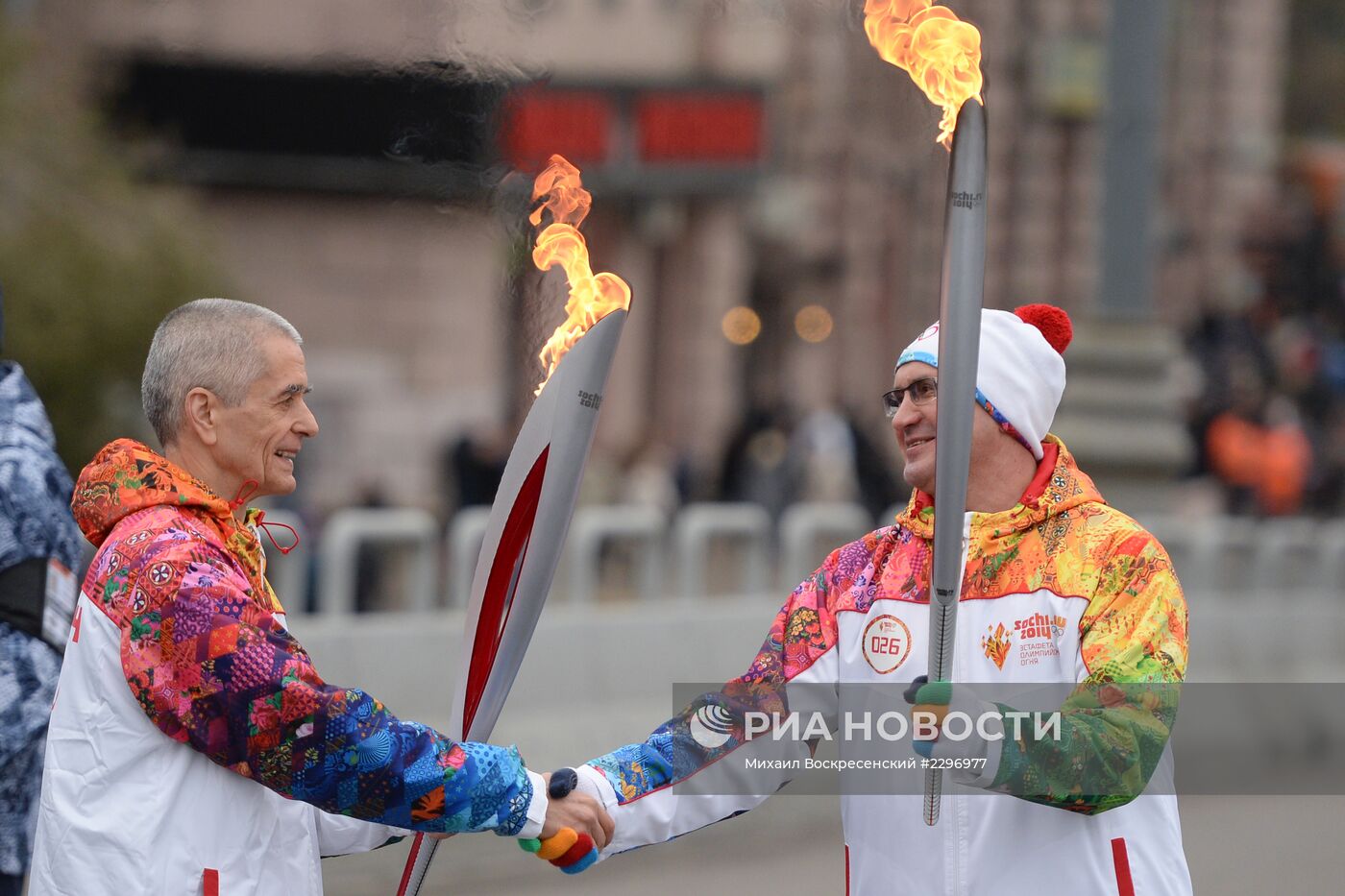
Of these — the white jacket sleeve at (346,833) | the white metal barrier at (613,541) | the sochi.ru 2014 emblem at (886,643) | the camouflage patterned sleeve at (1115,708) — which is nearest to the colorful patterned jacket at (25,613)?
the white jacket sleeve at (346,833)

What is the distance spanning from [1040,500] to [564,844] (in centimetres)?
91

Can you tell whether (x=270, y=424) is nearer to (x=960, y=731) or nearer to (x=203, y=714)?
(x=203, y=714)

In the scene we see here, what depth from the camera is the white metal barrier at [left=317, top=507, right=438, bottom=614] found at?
692 centimetres

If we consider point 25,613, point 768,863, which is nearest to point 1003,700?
point 25,613

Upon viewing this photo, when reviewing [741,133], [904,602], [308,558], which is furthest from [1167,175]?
[904,602]

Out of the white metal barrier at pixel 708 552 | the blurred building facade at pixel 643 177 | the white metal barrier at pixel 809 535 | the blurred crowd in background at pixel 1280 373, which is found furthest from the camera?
the blurred crowd in background at pixel 1280 373

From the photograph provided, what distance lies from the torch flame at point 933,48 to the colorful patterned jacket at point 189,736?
4.13 ft

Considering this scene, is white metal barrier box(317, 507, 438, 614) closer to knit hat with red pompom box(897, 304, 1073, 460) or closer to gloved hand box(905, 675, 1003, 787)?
knit hat with red pompom box(897, 304, 1073, 460)

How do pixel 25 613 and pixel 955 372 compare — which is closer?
pixel 955 372

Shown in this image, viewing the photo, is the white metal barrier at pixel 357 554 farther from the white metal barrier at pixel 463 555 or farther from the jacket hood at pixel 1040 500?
the jacket hood at pixel 1040 500

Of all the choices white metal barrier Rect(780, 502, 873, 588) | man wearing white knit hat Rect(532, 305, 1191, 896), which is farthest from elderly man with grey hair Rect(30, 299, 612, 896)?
white metal barrier Rect(780, 502, 873, 588)

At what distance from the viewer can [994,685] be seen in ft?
9.57

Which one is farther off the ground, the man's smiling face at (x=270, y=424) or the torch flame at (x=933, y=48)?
the torch flame at (x=933, y=48)

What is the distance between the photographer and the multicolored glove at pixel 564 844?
3033mm
